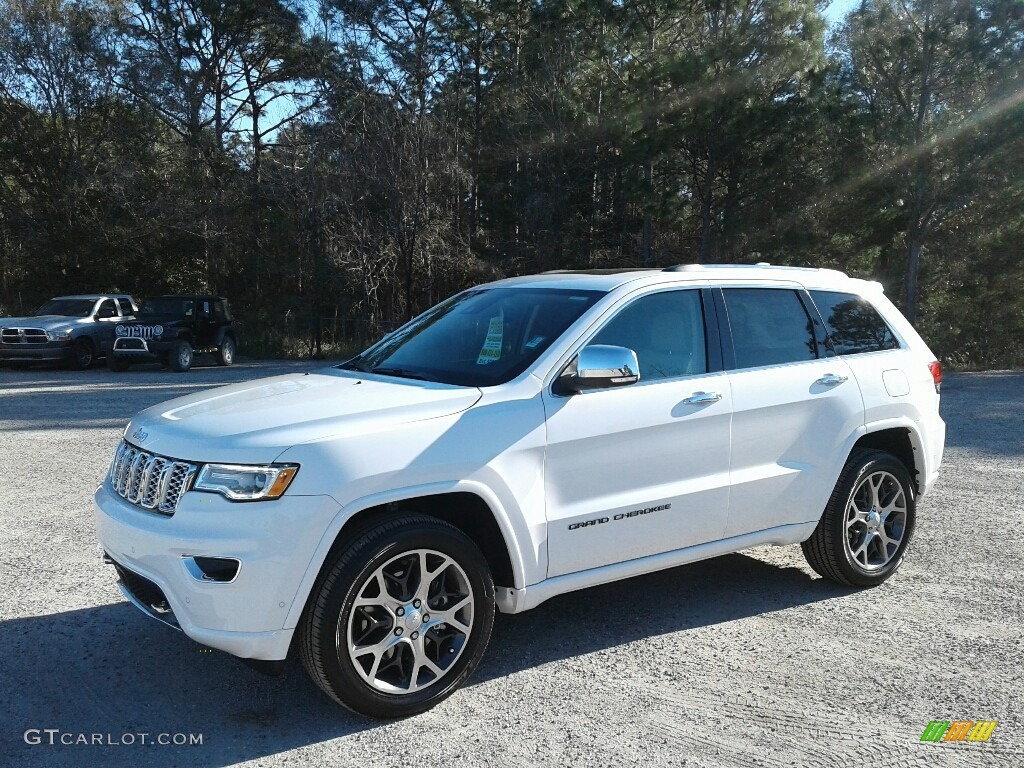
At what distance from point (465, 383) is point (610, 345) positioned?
2.37ft

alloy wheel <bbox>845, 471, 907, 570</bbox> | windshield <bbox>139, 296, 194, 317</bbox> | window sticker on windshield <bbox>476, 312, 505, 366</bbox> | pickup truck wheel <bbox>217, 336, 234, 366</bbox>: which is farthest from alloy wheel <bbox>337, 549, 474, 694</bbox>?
pickup truck wheel <bbox>217, 336, 234, 366</bbox>

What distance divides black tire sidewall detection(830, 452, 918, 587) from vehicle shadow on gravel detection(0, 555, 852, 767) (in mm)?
159

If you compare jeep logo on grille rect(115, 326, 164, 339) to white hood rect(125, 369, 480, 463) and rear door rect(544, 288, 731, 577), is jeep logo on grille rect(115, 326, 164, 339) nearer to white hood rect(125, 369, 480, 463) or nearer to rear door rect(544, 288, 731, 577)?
white hood rect(125, 369, 480, 463)

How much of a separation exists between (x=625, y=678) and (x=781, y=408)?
170 cm

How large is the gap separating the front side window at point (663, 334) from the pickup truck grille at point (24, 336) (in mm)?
19383

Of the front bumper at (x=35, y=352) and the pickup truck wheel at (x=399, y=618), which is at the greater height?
the front bumper at (x=35, y=352)

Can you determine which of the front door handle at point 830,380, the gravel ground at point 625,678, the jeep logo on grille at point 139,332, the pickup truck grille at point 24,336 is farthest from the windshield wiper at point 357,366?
the pickup truck grille at point 24,336

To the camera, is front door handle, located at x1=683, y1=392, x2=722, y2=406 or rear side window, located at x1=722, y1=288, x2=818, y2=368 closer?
front door handle, located at x1=683, y1=392, x2=722, y2=406

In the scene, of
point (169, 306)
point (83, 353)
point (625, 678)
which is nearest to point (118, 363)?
point (83, 353)

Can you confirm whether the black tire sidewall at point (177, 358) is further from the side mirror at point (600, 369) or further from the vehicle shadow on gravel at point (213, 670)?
the side mirror at point (600, 369)

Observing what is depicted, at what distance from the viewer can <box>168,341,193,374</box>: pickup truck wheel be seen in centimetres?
2041

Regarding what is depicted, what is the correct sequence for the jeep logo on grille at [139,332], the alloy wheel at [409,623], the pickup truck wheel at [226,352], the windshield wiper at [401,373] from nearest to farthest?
the alloy wheel at [409,623], the windshield wiper at [401,373], the jeep logo on grille at [139,332], the pickup truck wheel at [226,352]

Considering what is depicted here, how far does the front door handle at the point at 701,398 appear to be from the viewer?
15.0 ft

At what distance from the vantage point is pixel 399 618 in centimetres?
379
